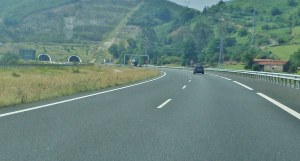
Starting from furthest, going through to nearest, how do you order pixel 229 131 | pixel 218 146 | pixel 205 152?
pixel 229 131 < pixel 218 146 < pixel 205 152

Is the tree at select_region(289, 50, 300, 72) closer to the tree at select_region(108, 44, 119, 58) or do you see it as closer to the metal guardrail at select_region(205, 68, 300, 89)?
the metal guardrail at select_region(205, 68, 300, 89)

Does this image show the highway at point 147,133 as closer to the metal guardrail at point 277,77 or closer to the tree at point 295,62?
the metal guardrail at point 277,77

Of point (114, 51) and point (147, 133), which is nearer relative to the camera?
point (147, 133)

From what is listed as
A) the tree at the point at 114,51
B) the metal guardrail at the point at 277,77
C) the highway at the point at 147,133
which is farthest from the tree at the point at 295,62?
the highway at the point at 147,133

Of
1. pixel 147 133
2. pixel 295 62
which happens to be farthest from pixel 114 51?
pixel 147 133

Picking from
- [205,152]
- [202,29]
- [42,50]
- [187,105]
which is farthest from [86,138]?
[202,29]

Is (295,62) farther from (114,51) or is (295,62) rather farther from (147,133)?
(147,133)

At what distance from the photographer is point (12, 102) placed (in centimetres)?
1304

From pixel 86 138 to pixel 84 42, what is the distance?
180 m

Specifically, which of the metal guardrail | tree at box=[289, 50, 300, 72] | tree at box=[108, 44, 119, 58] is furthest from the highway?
tree at box=[108, 44, 119, 58]

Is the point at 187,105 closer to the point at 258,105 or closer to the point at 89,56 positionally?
the point at 258,105

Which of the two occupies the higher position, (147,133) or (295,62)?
(147,133)

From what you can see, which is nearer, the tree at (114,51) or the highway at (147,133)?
the highway at (147,133)

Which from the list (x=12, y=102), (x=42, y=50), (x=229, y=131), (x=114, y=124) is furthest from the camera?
(x=42, y=50)
